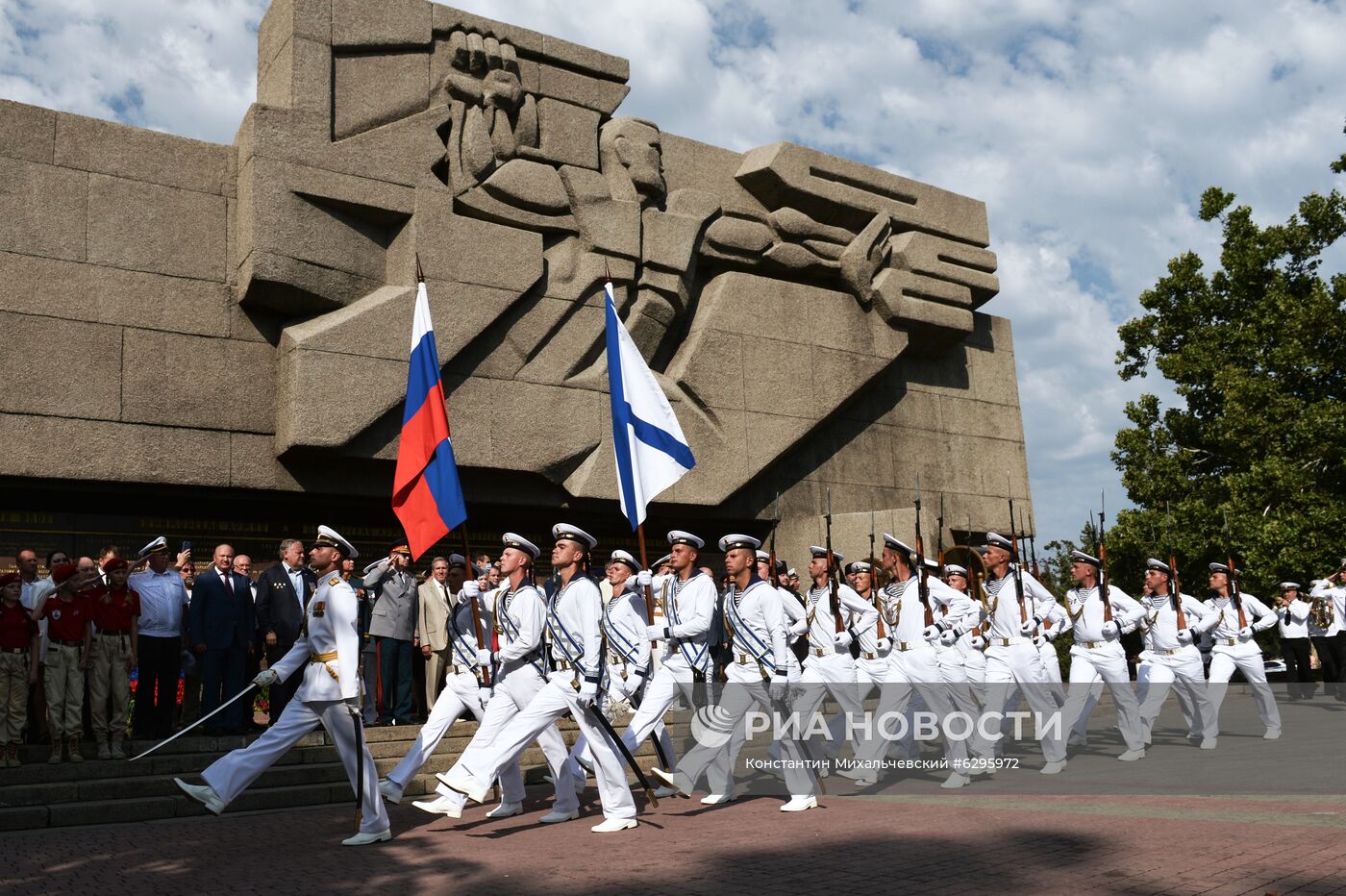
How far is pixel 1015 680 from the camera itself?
1122 cm

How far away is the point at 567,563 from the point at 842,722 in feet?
14.7

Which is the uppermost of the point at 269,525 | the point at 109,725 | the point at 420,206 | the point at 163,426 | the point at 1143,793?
the point at 420,206

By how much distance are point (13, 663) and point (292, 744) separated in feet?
10.2

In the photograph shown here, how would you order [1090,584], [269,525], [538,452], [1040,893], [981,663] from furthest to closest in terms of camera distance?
[538,452]
[269,525]
[1090,584]
[981,663]
[1040,893]

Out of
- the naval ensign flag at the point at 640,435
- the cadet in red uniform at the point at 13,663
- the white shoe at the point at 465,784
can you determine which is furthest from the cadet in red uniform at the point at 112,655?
the naval ensign flag at the point at 640,435

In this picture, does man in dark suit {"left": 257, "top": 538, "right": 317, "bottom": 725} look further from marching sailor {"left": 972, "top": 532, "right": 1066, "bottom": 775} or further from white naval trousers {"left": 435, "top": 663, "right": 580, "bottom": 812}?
marching sailor {"left": 972, "top": 532, "right": 1066, "bottom": 775}

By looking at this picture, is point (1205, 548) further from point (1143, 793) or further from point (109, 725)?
point (109, 725)

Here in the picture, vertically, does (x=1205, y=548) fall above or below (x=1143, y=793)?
above

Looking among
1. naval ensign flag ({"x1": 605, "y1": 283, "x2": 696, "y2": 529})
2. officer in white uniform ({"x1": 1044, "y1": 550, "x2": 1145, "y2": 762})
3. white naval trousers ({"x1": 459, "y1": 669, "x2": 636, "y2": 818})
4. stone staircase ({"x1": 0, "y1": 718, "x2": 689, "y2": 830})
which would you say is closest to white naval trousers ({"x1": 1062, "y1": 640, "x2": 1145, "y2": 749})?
officer in white uniform ({"x1": 1044, "y1": 550, "x2": 1145, "y2": 762})

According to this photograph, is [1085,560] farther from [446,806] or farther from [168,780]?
[168,780]

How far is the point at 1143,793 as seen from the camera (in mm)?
8680

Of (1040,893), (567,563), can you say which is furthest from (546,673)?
(1040,893)

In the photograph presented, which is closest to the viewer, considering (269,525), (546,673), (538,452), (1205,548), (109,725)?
(546,673)

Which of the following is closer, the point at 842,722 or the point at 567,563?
the point at 567,563
